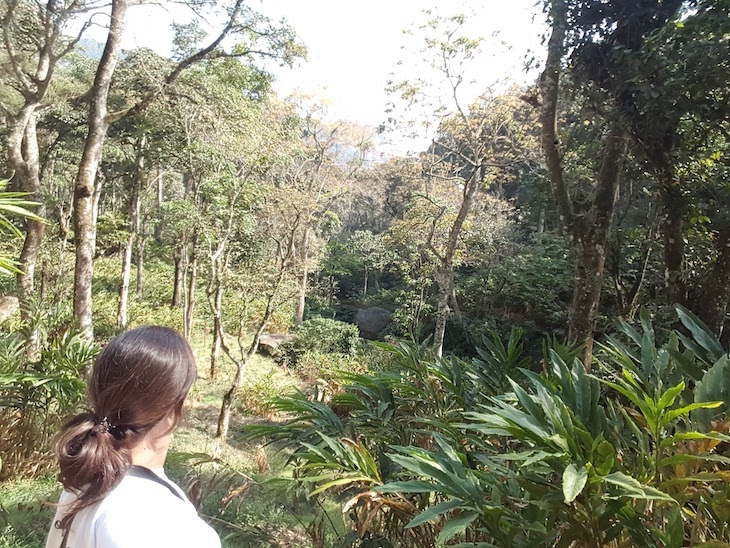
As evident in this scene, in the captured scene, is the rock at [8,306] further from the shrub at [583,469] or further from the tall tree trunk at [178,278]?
the shrub at [583,469]

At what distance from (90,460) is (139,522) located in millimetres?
138

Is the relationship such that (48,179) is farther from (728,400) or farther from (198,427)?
(728,400)

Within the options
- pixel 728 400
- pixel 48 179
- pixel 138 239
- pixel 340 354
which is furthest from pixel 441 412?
pixel 48 179

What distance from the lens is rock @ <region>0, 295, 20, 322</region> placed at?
28.0ft

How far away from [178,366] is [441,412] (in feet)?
5.76

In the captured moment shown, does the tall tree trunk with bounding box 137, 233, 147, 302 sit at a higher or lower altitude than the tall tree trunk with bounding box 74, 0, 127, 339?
lower

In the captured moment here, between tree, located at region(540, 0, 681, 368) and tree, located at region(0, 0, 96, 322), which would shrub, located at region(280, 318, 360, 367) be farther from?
tree, located at region(540, 0, 681, 368)

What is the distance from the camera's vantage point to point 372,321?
14359 millimetres

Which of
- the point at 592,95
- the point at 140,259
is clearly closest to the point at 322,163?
the point at 140,259

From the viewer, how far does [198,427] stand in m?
6.25

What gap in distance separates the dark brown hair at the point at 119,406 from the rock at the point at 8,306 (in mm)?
9739

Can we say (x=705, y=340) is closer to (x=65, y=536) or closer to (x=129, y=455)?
(x=129, y=455)

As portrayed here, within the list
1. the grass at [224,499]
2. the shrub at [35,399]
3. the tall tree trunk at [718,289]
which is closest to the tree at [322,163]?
the grass at [224,499]

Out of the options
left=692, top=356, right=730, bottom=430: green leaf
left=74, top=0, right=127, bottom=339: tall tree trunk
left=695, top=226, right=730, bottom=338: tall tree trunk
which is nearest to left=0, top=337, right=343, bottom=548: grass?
left=692, top=356, right=730, bottom=430: green leaf
